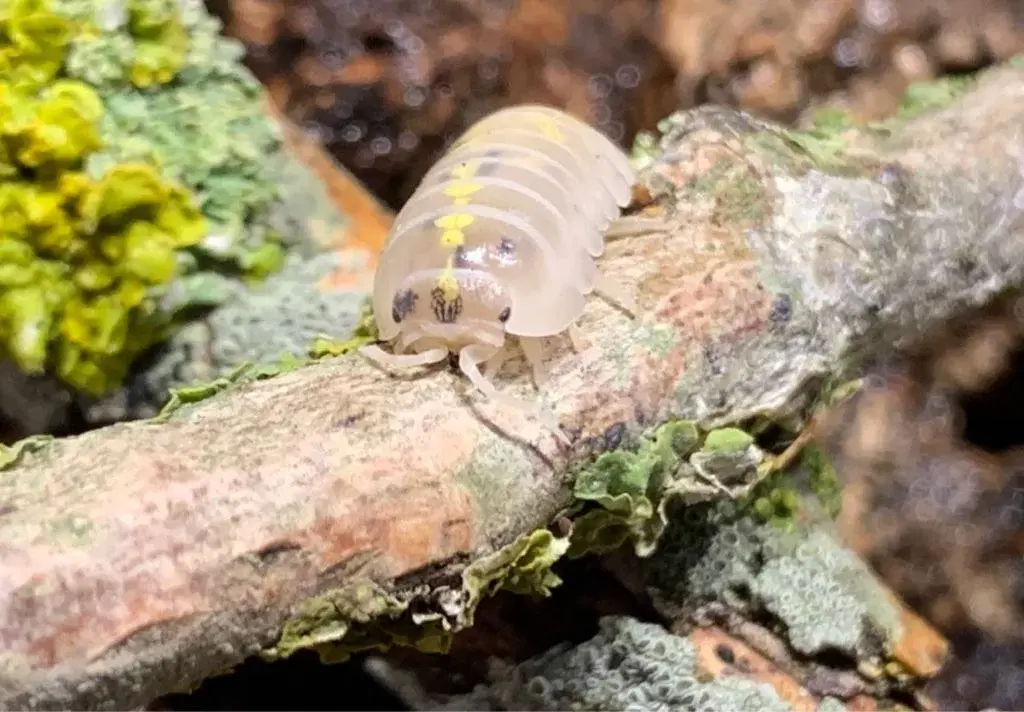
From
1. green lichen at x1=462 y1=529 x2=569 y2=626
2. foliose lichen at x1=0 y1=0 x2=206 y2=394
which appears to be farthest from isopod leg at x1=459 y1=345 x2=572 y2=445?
foliose lichen at x1=0 y1=0 x2=206 y2=394

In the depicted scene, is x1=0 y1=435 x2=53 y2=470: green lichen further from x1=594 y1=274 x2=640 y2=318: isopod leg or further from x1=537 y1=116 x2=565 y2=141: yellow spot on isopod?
x1=537 y1=116 x2=565 y2=141: yellow spot on isopod

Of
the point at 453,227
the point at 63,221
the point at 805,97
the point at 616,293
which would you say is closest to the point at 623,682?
the point at 616,293

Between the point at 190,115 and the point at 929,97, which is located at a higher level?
the point at 929,97

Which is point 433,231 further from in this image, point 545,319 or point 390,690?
point 390,690

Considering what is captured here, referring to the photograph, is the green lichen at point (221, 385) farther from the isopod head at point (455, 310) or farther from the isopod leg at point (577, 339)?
the isopod leg at point (577, 339)

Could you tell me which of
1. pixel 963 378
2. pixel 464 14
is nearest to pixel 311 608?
pixel 963 378

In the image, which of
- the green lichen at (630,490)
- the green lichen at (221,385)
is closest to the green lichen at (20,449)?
the green lichen at (221,385)

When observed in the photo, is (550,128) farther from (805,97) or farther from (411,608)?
(805,97)
